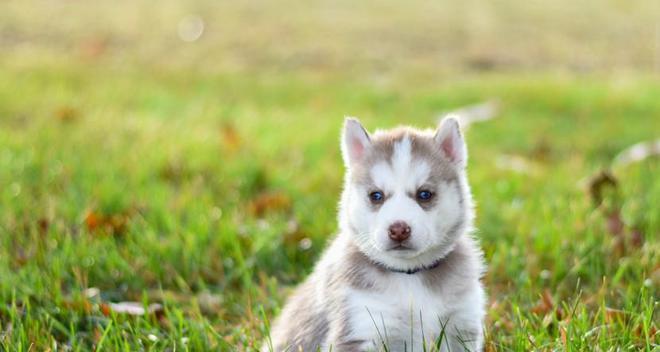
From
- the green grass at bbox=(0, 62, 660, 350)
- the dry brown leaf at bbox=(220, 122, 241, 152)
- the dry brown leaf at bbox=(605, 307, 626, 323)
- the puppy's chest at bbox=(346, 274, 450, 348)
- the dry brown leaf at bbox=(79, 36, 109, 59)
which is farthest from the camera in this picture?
the dry brown leaf at bbox=(79, 36, 109, 59)

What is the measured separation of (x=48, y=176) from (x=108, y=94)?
442 cm

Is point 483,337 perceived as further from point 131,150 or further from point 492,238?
point 131,150

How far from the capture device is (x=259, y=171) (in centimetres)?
703

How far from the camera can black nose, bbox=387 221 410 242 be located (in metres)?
3.48

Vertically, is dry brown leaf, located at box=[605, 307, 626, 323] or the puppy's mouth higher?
the puppy's mouth

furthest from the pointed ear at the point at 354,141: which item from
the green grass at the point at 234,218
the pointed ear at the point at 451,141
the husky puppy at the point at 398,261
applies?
the green grass at the point at 234,218

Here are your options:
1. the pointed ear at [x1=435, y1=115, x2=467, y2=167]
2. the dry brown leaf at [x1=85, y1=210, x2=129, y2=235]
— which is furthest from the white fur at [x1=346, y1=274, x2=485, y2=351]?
the dry brown leaf at [x1=85, y1=210, x2=129, y2=235]

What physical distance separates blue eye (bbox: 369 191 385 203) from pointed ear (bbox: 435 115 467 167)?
381mm

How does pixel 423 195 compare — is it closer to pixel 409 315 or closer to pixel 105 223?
pixel 409 315

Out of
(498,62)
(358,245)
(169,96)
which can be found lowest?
(498,62)

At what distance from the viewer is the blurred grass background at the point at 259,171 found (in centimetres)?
441

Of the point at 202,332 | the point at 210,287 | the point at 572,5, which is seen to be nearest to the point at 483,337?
the point at 202,332

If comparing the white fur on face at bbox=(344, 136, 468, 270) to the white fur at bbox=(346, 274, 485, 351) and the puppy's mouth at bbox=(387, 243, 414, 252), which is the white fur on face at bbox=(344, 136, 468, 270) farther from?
the white fur at bbox=(346, 274, 485, 351)

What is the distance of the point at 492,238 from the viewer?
5754 mm
